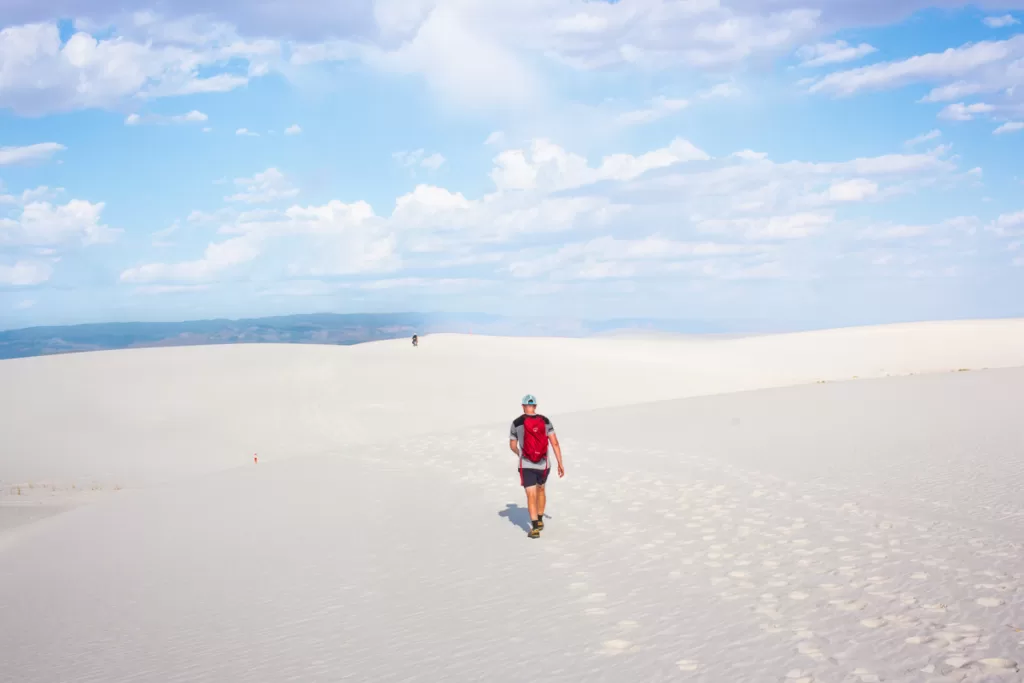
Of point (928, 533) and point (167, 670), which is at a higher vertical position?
point (928, 533)

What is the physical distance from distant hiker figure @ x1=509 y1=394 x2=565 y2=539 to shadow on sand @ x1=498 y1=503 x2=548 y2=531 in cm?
80

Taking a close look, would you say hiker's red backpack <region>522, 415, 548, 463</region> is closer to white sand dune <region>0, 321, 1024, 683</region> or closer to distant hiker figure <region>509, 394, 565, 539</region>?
distant hiker figure <region>509, 394, 565, 539</region>

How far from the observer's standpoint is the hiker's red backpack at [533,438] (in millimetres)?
10641

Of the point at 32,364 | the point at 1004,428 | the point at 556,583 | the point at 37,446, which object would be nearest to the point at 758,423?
the point at 1004,428

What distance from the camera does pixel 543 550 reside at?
1023 cm

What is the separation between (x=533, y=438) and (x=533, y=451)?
0.52 feet

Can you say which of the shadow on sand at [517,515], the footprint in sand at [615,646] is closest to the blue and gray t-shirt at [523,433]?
the shadow on sand at [517,515]

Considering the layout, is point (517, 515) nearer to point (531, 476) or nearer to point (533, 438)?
point (531, 476)

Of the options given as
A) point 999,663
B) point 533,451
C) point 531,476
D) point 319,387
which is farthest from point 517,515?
point 319,387

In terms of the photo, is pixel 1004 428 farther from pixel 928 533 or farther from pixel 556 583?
pixel 556 583

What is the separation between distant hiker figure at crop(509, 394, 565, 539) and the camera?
1064 centimetres

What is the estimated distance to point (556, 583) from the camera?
875 centimetres

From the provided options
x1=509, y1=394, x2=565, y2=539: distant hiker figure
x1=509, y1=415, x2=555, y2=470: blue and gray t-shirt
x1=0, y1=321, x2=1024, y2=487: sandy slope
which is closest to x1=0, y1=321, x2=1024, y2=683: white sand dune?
x1=0, y1=321, x2=1024, y2=487: sandy slope

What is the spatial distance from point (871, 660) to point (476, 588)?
13.2ft
